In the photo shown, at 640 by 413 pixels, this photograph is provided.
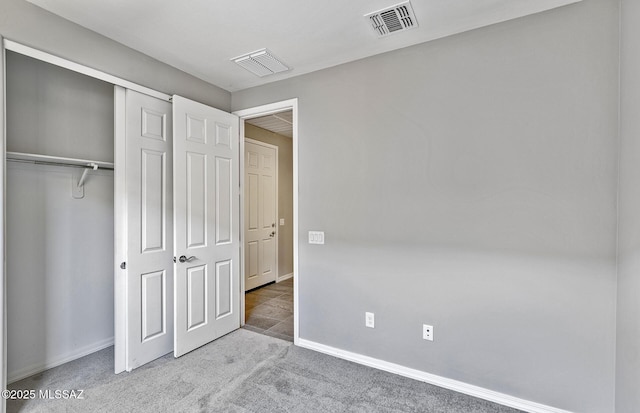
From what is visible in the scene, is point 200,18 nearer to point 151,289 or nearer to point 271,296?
point 151,289

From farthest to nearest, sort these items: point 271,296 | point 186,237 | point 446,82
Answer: point 271,296 → point 186,237 → point 446,82

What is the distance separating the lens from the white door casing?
4.58m

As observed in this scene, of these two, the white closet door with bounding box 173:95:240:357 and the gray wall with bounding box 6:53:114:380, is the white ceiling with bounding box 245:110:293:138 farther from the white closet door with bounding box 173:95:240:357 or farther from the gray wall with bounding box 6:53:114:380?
the gray wall with bounding box 6:53:114:380

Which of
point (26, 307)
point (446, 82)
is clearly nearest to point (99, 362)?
point (26, 307)

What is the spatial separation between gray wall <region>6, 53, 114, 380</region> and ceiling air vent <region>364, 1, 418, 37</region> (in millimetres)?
2381

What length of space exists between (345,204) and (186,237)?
Result: 143 centimetres

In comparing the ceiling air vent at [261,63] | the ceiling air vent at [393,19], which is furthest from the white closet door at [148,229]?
the ceiling air vent at [393,19]

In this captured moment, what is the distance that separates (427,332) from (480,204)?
1.03m

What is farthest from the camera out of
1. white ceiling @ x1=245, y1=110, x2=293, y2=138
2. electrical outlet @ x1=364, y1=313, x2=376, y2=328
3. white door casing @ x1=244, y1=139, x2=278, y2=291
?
white door casing @ x1=244, y1=139, x2=278, y2=291

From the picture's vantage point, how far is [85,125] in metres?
2.55

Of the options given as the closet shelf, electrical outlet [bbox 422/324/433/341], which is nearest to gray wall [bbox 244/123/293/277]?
the closet shelf

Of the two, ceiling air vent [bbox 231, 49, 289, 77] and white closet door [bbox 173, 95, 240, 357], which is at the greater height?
ceiling air vent [bbox 231, 49, 289, 77]

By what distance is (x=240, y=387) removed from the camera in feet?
7.07

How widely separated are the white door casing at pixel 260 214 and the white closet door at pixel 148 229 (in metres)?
1.88
